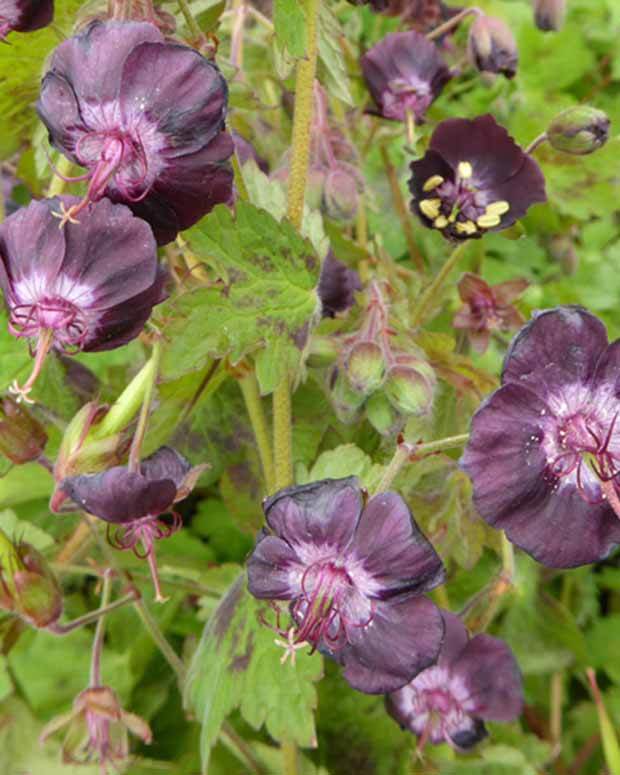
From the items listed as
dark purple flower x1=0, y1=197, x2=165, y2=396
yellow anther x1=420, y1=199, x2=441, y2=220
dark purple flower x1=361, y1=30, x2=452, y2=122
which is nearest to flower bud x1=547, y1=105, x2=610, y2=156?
yellow anther x1=420, y1=199, x2=441, y2=220

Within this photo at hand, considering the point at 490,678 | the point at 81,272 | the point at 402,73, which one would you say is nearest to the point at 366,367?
the point at 81,272

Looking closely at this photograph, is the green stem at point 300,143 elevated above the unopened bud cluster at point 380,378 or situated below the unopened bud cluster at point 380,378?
above

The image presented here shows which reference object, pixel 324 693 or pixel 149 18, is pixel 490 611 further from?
pixel 149 18

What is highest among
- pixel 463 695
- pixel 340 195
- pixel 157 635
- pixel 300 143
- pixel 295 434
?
pixel 300 143

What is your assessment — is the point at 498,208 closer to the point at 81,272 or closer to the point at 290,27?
the point at 290,27

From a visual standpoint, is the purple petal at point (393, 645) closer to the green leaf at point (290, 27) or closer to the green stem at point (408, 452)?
the green stem at point (408, 452)

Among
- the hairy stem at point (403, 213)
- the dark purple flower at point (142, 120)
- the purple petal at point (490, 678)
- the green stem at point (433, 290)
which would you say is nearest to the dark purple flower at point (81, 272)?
the dark purple flower at point (142, 120)

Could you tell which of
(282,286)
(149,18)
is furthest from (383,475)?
(149,18)
